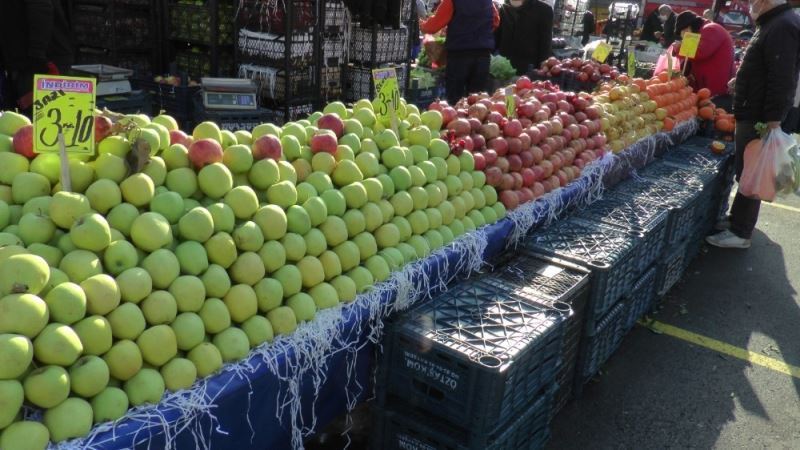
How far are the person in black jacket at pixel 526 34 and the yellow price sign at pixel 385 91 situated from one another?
559cm

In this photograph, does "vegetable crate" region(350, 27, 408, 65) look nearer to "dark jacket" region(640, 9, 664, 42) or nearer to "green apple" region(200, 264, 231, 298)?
"green apple" region(200, 264, 231, 298)

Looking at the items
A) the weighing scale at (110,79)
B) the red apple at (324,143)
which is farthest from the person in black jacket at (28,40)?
the red apple at (324,143)

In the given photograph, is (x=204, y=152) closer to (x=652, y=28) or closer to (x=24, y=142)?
(x=24, y=142)

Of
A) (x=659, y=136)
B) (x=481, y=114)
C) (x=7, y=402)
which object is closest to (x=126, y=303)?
(x=7, y=402)

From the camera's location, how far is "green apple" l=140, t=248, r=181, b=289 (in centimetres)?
210

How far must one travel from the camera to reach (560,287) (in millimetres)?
3168

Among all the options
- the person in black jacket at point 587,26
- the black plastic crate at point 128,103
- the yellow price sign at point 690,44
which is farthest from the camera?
the person in black jacket at point 587,26

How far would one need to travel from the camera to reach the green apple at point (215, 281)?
224 cm

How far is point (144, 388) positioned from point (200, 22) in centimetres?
642

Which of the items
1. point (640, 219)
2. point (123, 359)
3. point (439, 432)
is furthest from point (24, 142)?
point (640, 219)

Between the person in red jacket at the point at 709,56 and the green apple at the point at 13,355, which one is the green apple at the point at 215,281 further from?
the person in red jacket at the point at 709,56

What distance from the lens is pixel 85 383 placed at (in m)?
1.81

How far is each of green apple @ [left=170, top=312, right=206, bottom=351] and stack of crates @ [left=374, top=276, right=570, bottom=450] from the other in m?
0.81

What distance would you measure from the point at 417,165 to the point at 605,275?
3.79 feet
